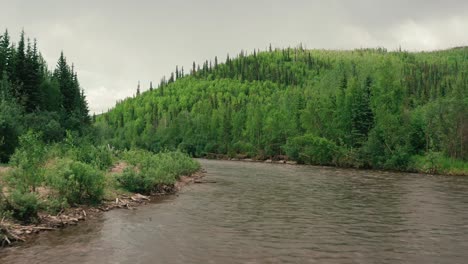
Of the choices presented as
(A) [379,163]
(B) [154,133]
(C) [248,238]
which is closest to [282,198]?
(C) [248,238]

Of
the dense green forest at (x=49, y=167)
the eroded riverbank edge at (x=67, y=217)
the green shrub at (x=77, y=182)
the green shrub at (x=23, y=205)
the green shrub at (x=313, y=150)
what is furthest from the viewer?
the green shrub at (x=313, y=150)

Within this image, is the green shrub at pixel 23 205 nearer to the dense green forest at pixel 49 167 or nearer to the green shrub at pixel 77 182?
the dense green forest at pixel 49 167

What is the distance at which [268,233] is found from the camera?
71.3 ft

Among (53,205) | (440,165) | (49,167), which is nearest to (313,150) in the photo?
(440,165)

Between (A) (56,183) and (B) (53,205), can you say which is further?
(A) (56,183)

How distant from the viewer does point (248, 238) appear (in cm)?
Result: 2048

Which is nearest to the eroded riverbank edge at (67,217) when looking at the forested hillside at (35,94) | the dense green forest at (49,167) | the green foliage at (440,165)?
the dense green forest at (49,167)

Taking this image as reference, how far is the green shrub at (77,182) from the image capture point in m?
24.5

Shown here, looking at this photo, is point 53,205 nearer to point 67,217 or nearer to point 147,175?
point 67,217

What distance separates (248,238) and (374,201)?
1705 cm

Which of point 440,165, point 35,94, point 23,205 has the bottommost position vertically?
point 440,165

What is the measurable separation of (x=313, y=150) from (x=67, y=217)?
68821mm

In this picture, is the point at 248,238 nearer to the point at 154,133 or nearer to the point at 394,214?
the point at 394,214

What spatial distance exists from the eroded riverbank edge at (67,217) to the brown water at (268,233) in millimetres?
635
